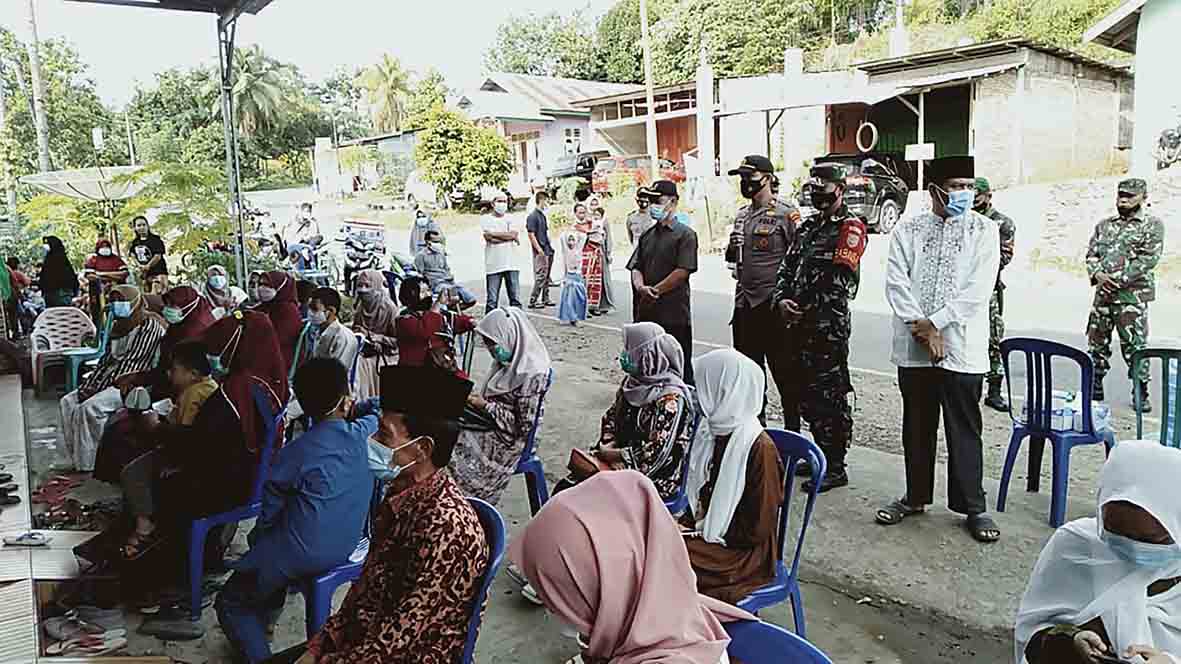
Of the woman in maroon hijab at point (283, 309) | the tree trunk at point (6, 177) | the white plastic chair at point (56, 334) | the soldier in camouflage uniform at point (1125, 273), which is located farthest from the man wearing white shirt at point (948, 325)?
the tree trunk at point (6, 177)

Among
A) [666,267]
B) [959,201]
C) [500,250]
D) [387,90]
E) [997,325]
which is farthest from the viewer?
[387,90]

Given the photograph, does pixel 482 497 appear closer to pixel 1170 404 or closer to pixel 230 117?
pixel 1170 404

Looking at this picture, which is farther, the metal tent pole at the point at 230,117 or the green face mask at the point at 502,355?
the metal tent pole at the point at 230,117

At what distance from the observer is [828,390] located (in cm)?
454

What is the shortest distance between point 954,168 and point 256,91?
1569 inches

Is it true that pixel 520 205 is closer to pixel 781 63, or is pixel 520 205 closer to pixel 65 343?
pixel 781 63

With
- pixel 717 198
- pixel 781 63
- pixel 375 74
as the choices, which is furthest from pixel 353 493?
pixel 375 74

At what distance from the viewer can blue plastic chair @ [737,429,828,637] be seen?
8.89ft

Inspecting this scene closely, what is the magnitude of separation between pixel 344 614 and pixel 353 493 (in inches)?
27.8

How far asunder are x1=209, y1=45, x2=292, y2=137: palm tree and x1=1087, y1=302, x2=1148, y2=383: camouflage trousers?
37.8 metres

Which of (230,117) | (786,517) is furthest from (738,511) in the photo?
(230,117)

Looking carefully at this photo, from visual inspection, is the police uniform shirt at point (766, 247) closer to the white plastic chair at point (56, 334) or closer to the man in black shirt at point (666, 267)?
the man in black shirt at point (666, 267)

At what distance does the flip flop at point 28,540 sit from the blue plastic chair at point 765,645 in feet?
11.7

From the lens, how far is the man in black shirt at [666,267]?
557 cm
